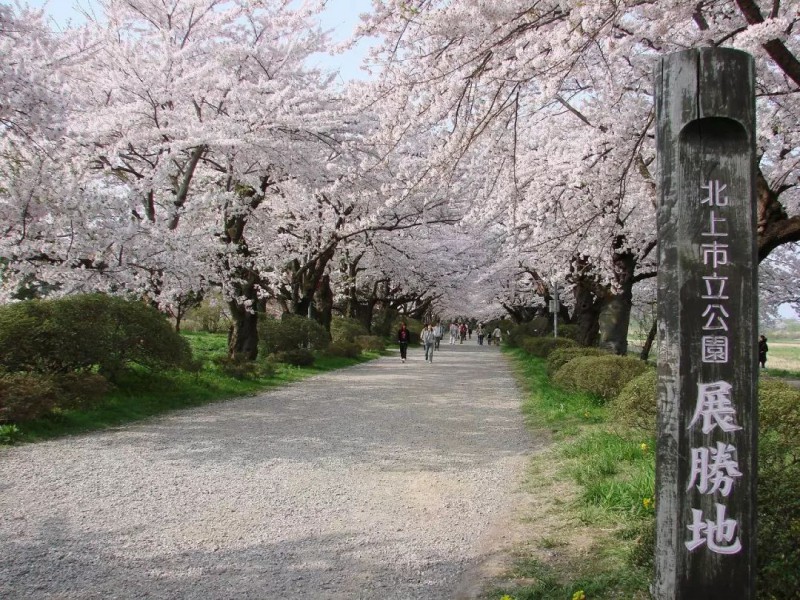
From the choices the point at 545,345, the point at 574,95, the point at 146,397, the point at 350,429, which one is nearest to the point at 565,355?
the point at 574,95

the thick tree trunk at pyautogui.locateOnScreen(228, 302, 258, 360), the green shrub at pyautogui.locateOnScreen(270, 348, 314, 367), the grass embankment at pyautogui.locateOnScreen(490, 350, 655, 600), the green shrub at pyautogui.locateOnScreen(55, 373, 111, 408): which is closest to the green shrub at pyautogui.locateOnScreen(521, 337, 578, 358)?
the green shrub at pyautogui.locateOnScreen(270, 348, 314, 367)

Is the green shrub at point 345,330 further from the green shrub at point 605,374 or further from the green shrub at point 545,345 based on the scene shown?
the green shrub at point 605,374

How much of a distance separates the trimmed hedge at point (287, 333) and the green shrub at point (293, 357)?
0.41 m

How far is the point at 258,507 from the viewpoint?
4883 millimetres

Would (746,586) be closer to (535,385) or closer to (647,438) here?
(647,438)

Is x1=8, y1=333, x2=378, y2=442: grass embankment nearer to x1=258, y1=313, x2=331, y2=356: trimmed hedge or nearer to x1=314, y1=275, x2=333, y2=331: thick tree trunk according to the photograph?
x1=258, y1=313, x2=331, y2=356: trimmed hedge

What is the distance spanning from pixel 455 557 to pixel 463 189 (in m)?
13.8

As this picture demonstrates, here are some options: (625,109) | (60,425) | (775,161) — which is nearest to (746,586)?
(60,425)

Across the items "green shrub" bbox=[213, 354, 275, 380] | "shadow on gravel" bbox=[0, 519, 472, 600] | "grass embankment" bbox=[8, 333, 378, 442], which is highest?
"green shrub" bbox=[213, 354, 275, 380]

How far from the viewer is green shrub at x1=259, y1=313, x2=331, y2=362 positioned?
1778 centimetres

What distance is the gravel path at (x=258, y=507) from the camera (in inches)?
140

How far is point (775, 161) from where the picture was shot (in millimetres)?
10922

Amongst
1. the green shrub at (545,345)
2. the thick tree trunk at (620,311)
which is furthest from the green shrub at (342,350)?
the thick tree trunk at (620,311)

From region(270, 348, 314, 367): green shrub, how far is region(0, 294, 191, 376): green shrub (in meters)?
6.80
